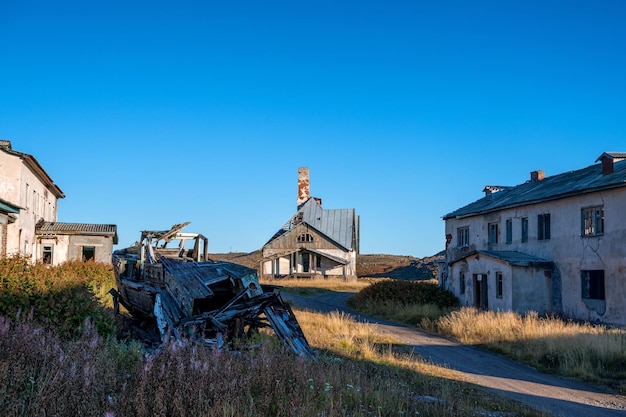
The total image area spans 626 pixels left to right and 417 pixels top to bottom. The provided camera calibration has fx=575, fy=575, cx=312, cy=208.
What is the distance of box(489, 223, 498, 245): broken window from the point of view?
101 feet

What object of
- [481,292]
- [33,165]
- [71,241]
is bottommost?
[481,292]

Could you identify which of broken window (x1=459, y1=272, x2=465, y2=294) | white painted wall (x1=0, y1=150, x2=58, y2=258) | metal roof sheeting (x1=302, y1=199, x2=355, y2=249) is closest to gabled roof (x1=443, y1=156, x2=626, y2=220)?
broken window (x1=459, y1=272, x2=465, y2=294)

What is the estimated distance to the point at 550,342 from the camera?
652 inches

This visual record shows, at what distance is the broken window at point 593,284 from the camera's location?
75.2ft

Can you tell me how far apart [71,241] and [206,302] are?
2443 centimetres

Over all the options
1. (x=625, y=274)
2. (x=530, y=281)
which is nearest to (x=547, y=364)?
(x=625, y=274)

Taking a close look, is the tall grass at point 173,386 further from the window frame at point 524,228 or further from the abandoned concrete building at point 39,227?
the abandoned concrete building at point 39,227

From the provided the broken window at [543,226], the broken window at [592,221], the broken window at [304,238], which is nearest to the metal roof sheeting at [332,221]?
the broken window at [304,238]

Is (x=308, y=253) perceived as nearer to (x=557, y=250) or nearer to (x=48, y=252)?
(x=48, y=252)

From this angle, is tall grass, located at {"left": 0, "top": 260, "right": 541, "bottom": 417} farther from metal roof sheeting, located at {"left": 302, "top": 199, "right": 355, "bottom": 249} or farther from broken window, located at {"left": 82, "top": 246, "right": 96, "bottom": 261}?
metal roof sheeting, located at {"left": 302, "top": 199, "right": 355, "bottom": 249}

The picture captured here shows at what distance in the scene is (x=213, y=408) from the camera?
16.4 feet

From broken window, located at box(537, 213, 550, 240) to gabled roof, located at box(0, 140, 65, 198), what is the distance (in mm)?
26097

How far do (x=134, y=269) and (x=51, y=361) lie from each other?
42.9 feet

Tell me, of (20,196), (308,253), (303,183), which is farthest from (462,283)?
(303,183)
